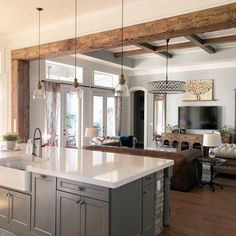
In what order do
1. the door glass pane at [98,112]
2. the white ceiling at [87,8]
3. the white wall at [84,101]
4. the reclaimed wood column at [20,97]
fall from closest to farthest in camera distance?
1. the white ceiling at [87,8]
2. the reclaimed wood column at [20,97]
3. the white wall at [84,101]
4. the door glass pane at [98,112]

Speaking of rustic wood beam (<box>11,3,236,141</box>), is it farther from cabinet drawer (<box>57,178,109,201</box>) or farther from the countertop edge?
cabinet drawer (<box>57,178,109,201</box>)

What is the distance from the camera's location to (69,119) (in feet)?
27.2

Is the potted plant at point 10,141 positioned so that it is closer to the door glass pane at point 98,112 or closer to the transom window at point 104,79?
the door glass pane at point 98,112

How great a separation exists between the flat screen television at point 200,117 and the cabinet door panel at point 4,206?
7432 mm

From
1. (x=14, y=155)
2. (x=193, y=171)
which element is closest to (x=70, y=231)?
(x=14, y=155)

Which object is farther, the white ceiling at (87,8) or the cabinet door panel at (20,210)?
the white ceiling at (87,8)

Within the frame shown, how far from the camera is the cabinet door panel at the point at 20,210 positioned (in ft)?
10.3

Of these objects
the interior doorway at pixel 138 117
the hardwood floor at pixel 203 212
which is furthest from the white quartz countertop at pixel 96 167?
the interior doorway at pixel 138 117

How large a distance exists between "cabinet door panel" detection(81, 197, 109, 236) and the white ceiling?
3.01 m

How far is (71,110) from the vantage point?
27.4ft

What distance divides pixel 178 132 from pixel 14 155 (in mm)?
6931

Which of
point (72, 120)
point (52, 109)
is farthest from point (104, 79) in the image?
point (52, 109)

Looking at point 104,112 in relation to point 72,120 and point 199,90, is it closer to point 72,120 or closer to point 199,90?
point 72,120

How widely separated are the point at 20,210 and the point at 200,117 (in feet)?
24.5
